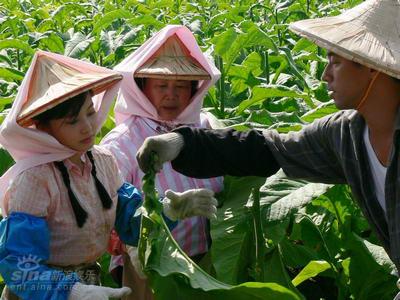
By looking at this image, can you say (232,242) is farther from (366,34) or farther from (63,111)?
(366,34)

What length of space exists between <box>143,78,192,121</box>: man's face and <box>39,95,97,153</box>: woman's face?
1.61ft

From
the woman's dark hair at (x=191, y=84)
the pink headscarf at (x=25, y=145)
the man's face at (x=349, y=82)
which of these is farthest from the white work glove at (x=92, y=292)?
the woman's dark hair at (x=191, y=84)

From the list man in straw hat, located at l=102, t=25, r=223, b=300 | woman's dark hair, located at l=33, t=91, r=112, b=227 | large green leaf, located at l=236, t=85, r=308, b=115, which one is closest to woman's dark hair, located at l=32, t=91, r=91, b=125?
woman's dark hair, located at l=33, t=91, r=112, b=227

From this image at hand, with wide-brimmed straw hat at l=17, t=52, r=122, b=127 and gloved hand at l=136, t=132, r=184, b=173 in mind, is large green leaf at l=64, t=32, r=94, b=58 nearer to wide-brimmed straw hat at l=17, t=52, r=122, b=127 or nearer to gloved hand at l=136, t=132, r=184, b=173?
wide-brimmed straw hat at l=17, t=52, r=122, b=127

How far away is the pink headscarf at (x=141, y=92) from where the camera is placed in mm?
2965

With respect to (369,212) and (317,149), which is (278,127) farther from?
(369,212)

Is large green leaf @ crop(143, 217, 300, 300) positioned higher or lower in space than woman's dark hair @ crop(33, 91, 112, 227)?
lower

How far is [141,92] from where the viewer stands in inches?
116

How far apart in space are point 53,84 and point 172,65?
58cm

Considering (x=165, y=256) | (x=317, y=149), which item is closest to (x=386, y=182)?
(x=317, y=149)

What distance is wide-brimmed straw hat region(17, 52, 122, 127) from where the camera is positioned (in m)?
2.44

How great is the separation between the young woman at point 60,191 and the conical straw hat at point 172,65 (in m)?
0.32

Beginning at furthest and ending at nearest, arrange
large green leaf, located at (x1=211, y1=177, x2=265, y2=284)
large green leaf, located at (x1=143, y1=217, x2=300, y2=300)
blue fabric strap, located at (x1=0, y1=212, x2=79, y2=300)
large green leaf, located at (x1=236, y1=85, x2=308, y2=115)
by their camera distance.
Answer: large green leaf, located at (x1=236, y1=85, x2=308, y2=115), large green leaf, located at (x1=211, y1=177, x2=265, y2=284), blue fabric strap, located at (x1=0, y1=212, x2=79, y2=300), large green leaf, located at (x1=143, y1=217, x2=300, y2=300)

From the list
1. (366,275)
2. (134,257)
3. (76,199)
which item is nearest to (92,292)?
(76,199)
